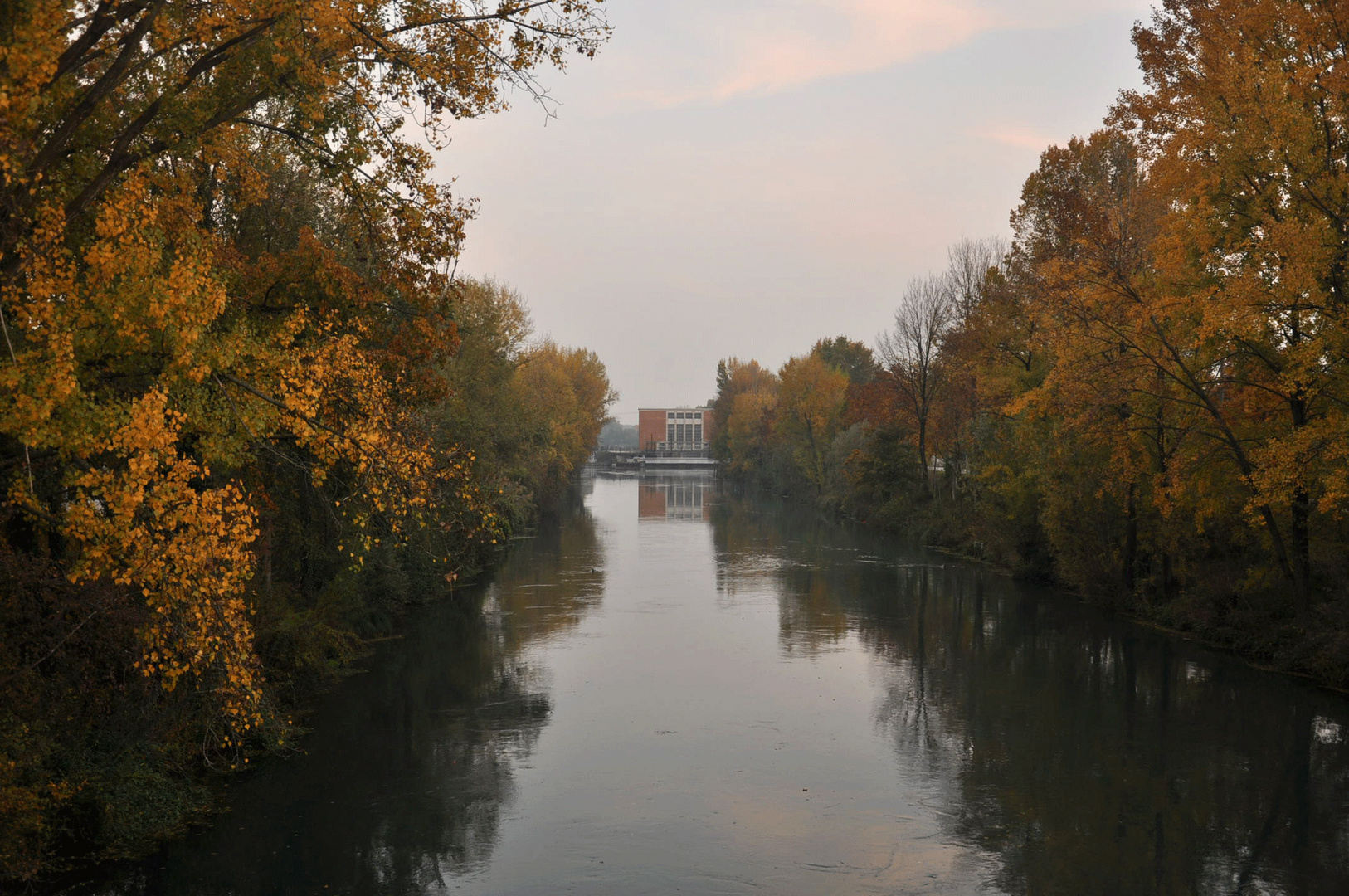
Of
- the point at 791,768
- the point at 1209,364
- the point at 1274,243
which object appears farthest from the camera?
the point at 1209,364

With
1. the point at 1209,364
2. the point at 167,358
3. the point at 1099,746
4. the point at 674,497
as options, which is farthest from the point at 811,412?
the point at 167,358

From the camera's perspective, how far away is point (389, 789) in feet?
41.1

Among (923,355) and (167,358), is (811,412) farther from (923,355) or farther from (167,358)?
(167,358)

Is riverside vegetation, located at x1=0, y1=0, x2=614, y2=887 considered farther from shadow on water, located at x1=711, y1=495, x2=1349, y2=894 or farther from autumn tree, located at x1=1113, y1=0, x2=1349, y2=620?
autumn tree, located at x1=1113, y1=0, x2=1349, y2=620

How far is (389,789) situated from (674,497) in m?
70.1

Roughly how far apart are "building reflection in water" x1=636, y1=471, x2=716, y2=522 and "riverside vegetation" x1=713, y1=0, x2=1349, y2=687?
1168 inches

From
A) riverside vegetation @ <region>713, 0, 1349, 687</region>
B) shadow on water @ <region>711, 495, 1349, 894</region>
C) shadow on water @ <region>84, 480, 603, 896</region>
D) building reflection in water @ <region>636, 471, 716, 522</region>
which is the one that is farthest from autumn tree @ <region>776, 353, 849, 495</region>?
shadow on water @ <region>84, 480, 603, 896</region>

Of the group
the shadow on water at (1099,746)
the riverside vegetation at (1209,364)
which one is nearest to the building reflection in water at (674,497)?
the riverside vegetation at (1209,364)

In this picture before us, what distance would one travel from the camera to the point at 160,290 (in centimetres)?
927

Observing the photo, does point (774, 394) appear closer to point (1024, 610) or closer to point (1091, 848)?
point (1024, 610)

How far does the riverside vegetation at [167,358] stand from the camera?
28.7ft

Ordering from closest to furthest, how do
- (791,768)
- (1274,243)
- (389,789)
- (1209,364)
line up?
(389,789) → (791,768) → (1274,243) → (1209,364)

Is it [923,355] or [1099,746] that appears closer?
[1099,746]

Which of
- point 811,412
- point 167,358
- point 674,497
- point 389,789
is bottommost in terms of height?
point 389,789
